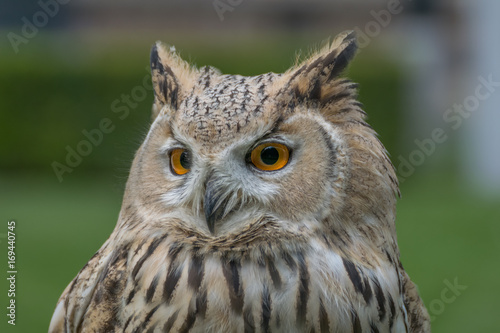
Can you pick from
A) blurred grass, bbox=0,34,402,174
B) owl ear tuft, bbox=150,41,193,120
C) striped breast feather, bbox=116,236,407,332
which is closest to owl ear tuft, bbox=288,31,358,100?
owl ear tuft, bbox=150,41,193,120

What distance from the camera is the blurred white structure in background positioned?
1117 cm

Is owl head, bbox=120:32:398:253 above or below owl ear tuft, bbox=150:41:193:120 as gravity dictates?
below

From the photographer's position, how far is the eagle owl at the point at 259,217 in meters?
2.24

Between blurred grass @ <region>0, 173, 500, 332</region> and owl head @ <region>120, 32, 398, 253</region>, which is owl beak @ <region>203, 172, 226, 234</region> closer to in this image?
owl head @ <region>120, 32, 398, 253</region>

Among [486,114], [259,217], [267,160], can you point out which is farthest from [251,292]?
[486,114]

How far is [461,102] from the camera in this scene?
14273 millimetres

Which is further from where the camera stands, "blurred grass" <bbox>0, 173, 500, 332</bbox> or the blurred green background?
the blurred green background

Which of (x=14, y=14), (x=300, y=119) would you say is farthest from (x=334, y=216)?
(x=14, y=14)

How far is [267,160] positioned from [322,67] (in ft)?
1.33

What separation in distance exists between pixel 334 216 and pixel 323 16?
1635cm

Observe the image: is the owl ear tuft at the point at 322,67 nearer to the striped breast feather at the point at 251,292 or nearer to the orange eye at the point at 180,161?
the orange eye at the point at 180,161

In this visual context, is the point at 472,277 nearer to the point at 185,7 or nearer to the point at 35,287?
the point at 35,287

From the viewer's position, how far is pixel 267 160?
2254mm

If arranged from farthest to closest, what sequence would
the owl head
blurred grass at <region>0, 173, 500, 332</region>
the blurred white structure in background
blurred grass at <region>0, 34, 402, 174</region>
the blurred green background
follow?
the blurred white structure in background < blurred grass at <region>0, 34, 402, 174</region> < the blurred green background < blurred grass at <region>0, 173, 500, 332</region> < the owl head
